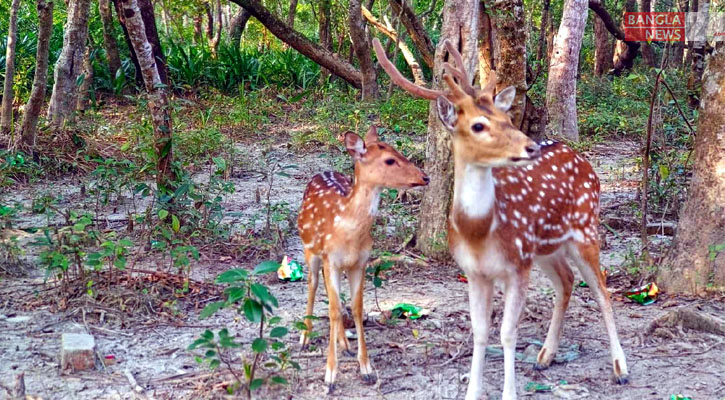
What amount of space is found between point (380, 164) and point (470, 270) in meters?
0.78

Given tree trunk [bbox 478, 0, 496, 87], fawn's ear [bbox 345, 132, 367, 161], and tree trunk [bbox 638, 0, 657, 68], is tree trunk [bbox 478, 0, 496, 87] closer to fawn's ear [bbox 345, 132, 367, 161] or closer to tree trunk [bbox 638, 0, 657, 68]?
fawn's ear [bbox 345, 132, 367, 161]

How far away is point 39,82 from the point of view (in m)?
9.45

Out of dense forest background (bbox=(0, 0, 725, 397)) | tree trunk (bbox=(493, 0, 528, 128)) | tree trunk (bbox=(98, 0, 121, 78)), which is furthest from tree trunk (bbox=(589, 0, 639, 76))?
tree trunk (bbox=(493, 0, 528, 128))

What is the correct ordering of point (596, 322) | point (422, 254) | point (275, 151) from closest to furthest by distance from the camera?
point (596, 322), point (422, 254), point (275, 151)

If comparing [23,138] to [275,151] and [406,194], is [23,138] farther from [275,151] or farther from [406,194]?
[406,194]

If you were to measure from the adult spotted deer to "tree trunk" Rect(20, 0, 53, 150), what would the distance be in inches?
234

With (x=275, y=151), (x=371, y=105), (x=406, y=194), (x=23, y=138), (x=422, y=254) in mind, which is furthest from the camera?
(x=371, y=105)

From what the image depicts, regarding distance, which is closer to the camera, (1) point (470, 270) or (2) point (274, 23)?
(1) point (470, 270)

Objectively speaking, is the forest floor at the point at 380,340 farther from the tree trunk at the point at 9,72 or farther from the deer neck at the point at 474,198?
the tree trunk at the point at 9,72

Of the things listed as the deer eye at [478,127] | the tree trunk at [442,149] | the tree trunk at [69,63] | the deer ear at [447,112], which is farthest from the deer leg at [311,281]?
the tree trunk at [69,63]

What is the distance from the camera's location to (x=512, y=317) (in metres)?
4.49

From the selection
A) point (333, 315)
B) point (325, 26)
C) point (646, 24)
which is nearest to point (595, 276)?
point (333, 315)

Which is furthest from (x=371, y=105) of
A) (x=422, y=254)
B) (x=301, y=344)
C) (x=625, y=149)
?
(x=301, y=344)

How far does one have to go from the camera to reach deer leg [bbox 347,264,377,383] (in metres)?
4.82
